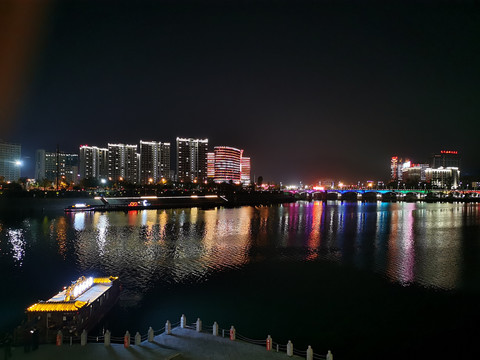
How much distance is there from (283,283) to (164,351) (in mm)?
10470

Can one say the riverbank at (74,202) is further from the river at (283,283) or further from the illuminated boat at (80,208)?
the river at (283,283)

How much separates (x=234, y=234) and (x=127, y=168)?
108269 mm

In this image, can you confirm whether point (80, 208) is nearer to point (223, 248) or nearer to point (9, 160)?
point (223, 248)

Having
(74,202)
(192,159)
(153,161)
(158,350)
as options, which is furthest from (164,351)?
(192,159)

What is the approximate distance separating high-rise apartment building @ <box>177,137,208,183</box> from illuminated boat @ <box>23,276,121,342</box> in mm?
136297

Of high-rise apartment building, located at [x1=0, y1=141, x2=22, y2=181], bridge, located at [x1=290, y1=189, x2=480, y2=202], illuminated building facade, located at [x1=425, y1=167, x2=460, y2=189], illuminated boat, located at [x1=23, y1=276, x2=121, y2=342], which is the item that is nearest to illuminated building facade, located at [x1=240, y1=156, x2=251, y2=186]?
bridge, located at [x1=290, y1=189, x2=480, y2=202]

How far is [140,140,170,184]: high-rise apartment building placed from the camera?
136625mm

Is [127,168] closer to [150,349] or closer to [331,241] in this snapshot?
[331,241]

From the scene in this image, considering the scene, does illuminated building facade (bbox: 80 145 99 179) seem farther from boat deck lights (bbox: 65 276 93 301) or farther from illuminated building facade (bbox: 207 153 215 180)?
boat deck lights (bbox: 65 276 93 301)

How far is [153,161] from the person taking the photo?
455 feet

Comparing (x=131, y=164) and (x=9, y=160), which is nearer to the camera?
(x=9, y=160)

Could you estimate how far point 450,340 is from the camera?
38.4 ft

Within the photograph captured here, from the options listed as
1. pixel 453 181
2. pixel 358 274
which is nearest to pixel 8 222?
pixel 358 274

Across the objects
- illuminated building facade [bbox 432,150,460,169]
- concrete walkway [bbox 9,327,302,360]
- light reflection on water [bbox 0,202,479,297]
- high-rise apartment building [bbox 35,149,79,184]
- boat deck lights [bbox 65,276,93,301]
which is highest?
illuminated building facade [bbox 432,150,460,169]
